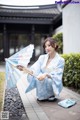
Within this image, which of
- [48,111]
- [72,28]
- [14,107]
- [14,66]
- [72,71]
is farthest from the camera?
[72,28]

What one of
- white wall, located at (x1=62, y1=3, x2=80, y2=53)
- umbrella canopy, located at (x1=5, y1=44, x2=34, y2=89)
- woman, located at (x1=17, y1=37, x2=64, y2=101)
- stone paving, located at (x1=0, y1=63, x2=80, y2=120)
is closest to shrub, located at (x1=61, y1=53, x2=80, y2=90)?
stone paving, located at (x1=0, y1=63, x2=80, y2=120)

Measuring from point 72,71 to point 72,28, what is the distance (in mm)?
2872

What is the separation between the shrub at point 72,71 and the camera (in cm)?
683

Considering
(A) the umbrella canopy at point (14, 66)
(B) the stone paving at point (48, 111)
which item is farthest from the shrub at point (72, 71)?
(A) the umbrella canopy at point (14, 66)

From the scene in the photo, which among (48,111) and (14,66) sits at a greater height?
(14,66)

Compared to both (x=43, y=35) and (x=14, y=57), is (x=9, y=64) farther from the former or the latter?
(x=43, y=35)

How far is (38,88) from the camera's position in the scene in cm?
537

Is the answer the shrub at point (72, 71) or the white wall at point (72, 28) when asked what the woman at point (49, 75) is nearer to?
the shrub at point (72, 71)

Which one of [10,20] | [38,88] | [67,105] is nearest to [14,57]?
[38,88]

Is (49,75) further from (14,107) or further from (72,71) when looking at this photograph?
(72,71)

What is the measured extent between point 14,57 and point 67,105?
1.33 m

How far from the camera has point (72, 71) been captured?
714 centimetres

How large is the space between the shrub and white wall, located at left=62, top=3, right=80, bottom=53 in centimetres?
169

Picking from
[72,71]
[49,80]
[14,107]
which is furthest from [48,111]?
[72,71]
